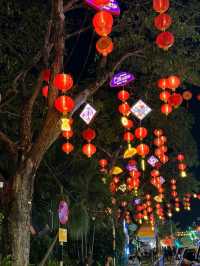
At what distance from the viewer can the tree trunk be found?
30.2ft

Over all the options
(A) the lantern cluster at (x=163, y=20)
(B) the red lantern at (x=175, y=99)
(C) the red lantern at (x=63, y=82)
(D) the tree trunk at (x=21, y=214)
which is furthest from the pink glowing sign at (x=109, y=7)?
(B) the red lantern at (x=175, y=99)

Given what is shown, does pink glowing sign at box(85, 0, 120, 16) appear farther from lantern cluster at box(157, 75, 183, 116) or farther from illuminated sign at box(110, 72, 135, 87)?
illuminated sign at box(110, 72, 135, 87)

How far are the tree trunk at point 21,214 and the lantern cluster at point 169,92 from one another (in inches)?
182

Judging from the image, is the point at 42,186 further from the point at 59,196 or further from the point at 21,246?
the point at 21,246

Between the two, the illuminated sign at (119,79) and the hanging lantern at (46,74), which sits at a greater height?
the illuminated sign at (119,79)

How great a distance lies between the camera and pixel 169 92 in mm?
13258

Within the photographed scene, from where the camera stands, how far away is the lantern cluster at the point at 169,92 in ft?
39.1

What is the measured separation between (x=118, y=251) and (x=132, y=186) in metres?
4.54

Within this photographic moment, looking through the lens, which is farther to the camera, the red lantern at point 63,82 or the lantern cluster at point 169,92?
the lantern cluster at point 169,92

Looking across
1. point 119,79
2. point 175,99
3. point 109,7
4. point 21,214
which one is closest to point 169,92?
point 175,99

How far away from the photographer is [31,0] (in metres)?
11.5

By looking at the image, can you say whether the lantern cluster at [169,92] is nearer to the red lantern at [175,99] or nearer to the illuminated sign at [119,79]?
the red lantern at [175,99]

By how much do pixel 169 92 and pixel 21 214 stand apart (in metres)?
6.16

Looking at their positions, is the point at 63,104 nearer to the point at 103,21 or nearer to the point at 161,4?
the point at 103,21
